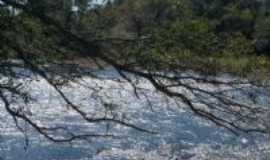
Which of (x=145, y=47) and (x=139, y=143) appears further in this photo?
(x=139, y=143)

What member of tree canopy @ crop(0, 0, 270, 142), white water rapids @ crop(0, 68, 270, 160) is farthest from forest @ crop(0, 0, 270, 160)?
white water rapids @ crop(0, 68, 270, 160)

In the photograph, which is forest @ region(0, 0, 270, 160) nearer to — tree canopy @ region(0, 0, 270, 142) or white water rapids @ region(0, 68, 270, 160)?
tree canopy @ region(0, 0, 270, 142)

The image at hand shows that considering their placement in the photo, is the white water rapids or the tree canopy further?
the white water rapids

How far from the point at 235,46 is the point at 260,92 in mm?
310

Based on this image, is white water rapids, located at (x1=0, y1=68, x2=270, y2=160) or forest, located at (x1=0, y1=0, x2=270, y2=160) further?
white water rapids, located at (x1=0, y1=68, x2=270, y2=160)

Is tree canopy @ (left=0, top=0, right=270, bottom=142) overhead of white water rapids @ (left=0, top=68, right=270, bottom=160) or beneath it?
overhead

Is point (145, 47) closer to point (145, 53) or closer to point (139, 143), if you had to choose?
point (145, 53)

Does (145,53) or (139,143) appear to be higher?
(145,53)

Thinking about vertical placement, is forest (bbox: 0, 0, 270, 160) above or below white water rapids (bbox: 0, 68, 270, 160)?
above

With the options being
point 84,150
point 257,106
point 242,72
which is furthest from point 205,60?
point 84,150

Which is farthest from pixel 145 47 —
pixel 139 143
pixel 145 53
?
pixel 139 143

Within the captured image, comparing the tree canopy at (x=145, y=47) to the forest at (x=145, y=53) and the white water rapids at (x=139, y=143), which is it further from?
the white water rapids at (x=139, y=143)

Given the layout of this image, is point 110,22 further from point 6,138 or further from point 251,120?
point 6,138

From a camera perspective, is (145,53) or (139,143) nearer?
(145,53)
